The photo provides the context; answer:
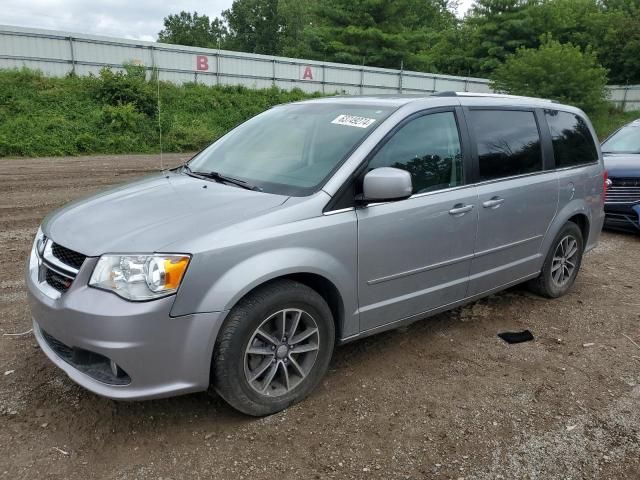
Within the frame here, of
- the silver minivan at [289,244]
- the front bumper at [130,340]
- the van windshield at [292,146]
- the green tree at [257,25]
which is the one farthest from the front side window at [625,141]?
the green tree at [257,25]

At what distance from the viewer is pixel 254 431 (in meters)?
2.91

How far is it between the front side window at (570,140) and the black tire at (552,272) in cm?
60

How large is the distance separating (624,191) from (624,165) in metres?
0.39

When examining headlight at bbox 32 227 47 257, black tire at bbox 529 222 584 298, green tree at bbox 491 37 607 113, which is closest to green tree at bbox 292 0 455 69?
green tree at bbox 491 37 607 113

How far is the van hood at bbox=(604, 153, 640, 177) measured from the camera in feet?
25.1

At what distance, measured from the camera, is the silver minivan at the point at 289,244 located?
8.54 feet

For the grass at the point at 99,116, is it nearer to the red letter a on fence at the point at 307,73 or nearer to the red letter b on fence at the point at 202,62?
the red letter b on fence at the point at 202,62

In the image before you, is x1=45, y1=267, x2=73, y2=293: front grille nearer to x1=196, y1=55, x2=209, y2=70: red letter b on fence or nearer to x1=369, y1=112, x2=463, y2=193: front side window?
x1=369, y1=112, x2=463, y2=193: front side window

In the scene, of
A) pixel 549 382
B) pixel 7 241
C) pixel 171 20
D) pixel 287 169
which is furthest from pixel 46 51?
pixel 171 20

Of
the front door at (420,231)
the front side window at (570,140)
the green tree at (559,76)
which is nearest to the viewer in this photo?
the front door at (420,231)

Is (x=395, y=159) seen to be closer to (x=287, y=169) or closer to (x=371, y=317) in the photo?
(x=287, y=169)

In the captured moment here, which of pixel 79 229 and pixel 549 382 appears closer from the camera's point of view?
pixel 79 229

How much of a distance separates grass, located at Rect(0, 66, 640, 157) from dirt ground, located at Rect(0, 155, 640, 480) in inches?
498

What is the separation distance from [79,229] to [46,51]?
2134 cm
